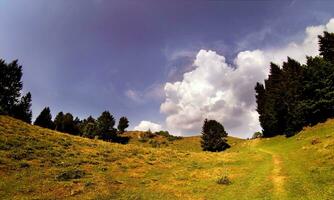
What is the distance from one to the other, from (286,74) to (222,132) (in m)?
27.3

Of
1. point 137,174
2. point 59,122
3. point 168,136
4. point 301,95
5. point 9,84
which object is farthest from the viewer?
point 168,136

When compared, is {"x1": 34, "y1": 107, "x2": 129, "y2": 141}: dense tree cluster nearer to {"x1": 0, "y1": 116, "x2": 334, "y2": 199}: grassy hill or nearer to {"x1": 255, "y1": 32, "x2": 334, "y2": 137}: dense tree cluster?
{"x1": 255, "y1": 32, "x2": 334, "y2": 137}: dense tree cluster

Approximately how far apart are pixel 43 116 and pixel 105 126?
24747 millimetres

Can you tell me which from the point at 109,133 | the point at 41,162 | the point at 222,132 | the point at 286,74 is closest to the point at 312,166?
the point at 41,162

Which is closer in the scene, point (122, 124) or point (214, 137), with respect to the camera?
point (214, 137)

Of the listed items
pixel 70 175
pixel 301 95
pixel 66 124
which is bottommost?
pixel 70 175

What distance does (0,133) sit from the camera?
1631 inches

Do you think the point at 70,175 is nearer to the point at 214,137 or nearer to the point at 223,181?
the point at 223,181

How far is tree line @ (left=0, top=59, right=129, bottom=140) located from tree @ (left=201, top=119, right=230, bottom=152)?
40055 mm

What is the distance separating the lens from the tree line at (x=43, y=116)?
3228 inches

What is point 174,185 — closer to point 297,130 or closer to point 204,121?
point 297,130

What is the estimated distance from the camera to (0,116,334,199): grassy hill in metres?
24.9

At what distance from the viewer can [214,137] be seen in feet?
295

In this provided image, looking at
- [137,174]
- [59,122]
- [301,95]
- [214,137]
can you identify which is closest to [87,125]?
[59,122]
